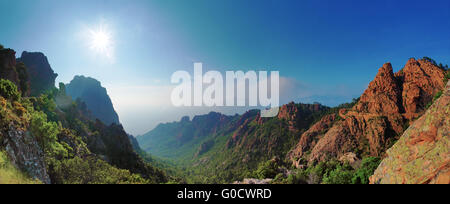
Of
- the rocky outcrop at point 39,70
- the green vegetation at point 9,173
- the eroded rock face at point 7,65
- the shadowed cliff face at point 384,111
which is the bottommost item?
the green vegetation at point 9,173

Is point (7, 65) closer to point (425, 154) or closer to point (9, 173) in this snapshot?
point (9, 173)

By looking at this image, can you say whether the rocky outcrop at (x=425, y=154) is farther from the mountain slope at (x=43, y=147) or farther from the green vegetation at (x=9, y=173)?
the mountain slope at (x=43, y=147)

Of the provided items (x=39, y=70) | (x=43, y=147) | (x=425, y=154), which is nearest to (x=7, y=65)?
(x=43, y=147)

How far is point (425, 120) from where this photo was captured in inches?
505

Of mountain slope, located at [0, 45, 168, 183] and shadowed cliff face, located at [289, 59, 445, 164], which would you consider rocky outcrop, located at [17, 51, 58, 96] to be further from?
shadowed cliff face, located at [289, 59, 445, 164]

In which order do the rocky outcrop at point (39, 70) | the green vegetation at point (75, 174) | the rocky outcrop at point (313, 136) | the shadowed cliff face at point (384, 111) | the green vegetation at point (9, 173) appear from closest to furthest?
the green vegetation at point (9, 173) < the green vegetation at point (75, 174) < the shadowed cliff face at point (384, 111) < the rocky outcrop at point (313, 136) < the rocky outcrop at point (39, 70)

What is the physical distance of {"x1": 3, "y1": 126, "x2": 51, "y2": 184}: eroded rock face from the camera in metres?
12.4

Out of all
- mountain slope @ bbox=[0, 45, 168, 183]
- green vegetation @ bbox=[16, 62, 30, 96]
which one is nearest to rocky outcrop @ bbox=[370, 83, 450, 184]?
mountain slope @ bbox=[0, 45, 168, 183]

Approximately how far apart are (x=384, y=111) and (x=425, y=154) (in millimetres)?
35509

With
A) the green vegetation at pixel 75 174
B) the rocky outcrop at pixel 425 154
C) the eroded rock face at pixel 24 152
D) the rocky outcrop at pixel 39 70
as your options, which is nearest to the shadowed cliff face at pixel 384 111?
the rocky outcrop at pixel 425 154

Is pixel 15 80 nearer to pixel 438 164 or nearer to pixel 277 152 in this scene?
pixel 438 164

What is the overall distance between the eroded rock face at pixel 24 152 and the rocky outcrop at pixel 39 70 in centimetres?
7296

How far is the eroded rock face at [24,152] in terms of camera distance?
1242 cm
